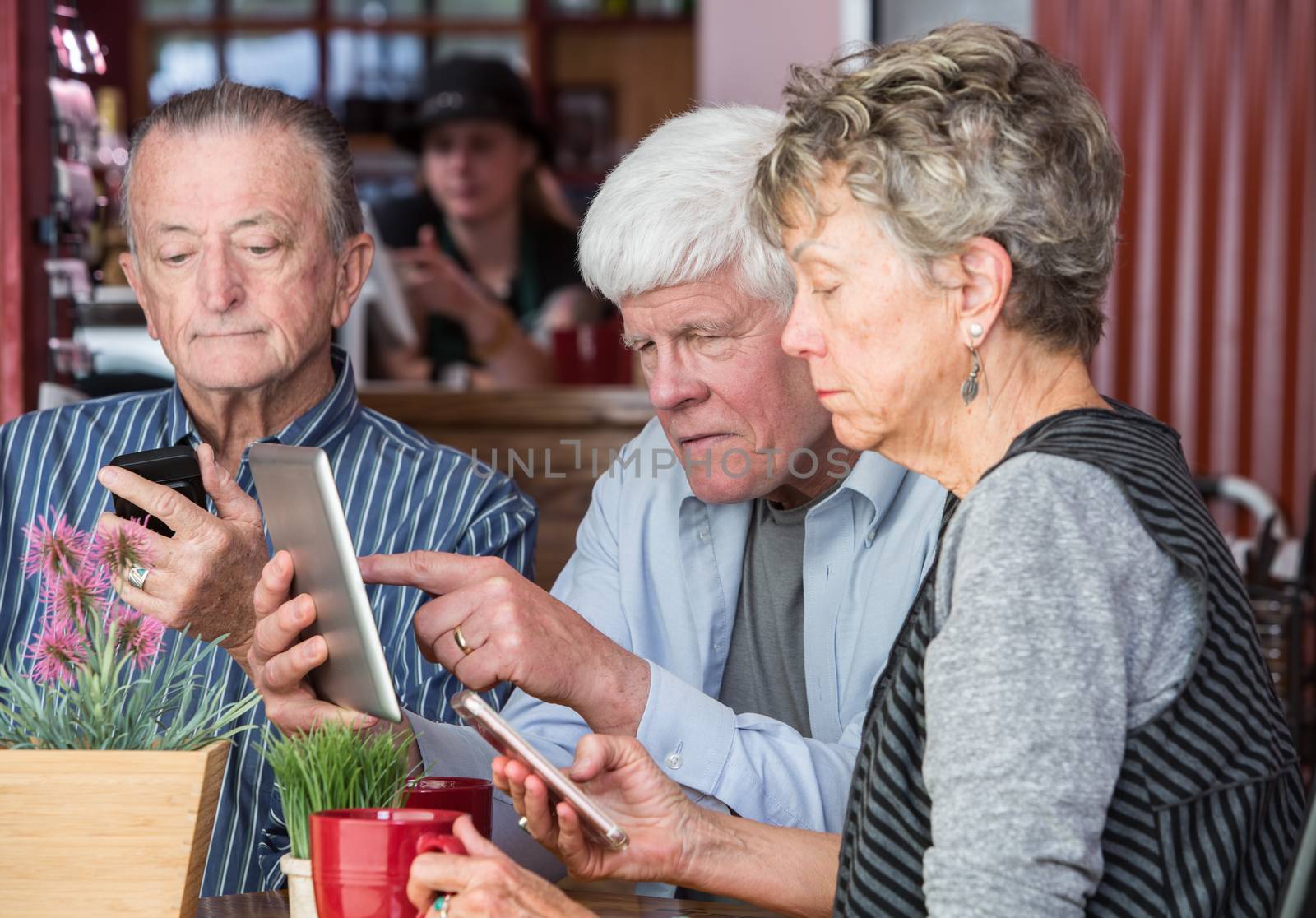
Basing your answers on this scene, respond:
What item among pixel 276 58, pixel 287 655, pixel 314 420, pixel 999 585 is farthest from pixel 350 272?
pixel 276 58

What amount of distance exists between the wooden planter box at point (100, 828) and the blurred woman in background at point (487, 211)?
3.40 metres

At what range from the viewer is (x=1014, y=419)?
1.03 meters

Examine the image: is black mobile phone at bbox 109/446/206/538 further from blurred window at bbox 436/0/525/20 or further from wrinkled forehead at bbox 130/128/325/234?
blurred window at bbox 436/0/525/20

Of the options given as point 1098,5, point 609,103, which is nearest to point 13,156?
point 1098,5

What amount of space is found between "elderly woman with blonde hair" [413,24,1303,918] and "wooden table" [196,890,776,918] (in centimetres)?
3

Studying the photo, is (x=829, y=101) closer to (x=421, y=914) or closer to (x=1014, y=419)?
(x=1014, y=419)

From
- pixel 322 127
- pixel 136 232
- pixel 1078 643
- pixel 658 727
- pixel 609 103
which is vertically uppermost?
pixel 609 103

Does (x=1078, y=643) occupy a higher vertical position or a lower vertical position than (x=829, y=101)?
lower

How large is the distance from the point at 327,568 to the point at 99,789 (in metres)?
0.21

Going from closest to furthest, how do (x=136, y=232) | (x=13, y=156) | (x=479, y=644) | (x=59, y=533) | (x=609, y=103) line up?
(x=59, y=533) → (x=479, y=644) → (x=136, y=232) → (x=13, y=156) → (x=609, y=103)

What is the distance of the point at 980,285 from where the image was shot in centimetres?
101

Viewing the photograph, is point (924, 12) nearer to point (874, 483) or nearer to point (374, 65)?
point (374, 65)

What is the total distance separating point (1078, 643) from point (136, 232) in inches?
49.3

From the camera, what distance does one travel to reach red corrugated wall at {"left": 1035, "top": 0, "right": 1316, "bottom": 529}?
160 inches
